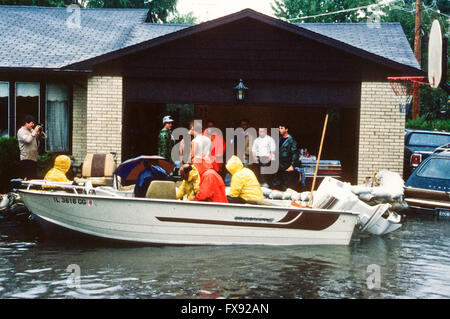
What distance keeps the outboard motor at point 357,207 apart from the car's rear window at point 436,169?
107 inches

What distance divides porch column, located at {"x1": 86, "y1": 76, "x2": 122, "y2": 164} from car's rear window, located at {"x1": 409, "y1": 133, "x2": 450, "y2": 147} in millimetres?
8489

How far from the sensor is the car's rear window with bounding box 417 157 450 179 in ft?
44.9

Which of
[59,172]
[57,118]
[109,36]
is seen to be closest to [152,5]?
[109,36]

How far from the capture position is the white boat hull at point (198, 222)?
409 inches

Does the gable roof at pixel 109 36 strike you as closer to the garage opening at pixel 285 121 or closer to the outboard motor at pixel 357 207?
the garage opening at pixel 285 121

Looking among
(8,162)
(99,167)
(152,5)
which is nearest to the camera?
(8,162)

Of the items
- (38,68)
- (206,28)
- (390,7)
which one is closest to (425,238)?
(206,28)

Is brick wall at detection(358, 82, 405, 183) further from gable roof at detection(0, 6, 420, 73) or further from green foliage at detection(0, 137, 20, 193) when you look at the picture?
green foliage at detection(0, 137, 20, 193)

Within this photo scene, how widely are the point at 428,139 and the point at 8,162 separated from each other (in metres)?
11.6

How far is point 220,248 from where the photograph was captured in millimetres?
10594

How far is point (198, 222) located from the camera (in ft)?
34.4
